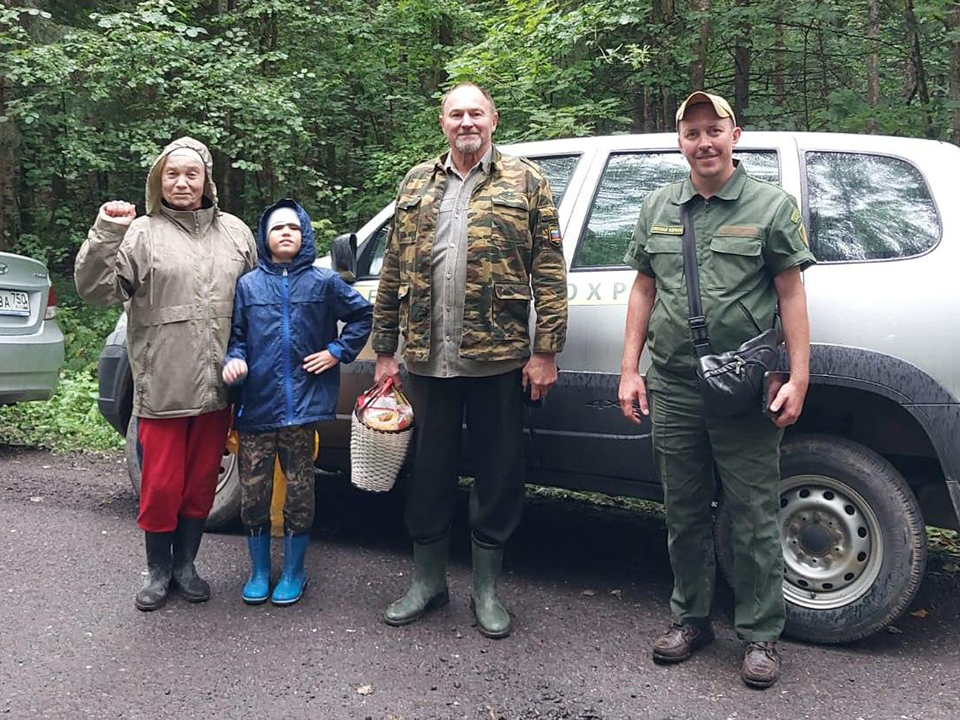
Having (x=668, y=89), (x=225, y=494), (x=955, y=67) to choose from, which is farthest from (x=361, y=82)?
(x=225, y=494)

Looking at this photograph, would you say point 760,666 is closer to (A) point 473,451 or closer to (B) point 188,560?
(A) point 473,451

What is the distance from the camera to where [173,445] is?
146 inches

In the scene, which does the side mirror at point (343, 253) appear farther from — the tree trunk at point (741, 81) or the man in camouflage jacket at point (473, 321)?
the tree trunk at point (741, 81)

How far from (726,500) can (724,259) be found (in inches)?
35.0

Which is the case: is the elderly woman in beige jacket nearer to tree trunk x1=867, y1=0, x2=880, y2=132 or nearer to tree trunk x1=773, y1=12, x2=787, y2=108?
tree trunk x1=773, y1=12, x2=787, y2=108

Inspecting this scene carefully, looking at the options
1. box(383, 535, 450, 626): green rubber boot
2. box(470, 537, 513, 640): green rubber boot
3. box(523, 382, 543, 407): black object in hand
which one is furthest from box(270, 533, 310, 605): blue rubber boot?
box(523, 382, 543, 407): black object in hand

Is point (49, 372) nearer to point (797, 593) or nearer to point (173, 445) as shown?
point (173, 445)

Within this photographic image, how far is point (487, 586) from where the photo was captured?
12.0 ft

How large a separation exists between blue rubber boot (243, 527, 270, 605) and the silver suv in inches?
47.9

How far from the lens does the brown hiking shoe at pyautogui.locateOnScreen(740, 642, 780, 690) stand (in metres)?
3.15

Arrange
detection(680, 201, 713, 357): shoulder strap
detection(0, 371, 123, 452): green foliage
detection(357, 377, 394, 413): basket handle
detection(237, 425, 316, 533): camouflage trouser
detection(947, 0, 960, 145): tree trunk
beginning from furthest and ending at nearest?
detection(947, 0, 960, 145): tree trunk → detection(0, 371, 123, 452): green foliage → detection(237, 425, 316, 533): camouflage trouser → detection(357, 377, 394, 413): basket handle → detection(680, 201, 713, 357): shoulder strap

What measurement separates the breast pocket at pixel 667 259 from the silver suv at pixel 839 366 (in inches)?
20.4

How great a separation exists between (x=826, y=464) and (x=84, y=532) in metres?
3.74

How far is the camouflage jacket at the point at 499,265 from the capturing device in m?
3.42
